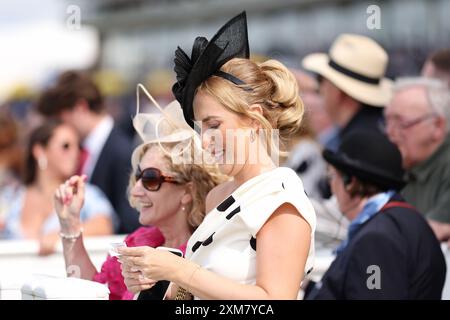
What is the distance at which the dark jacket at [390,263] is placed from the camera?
10.7 feet

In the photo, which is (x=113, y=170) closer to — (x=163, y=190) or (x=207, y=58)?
(x=163, y=190)

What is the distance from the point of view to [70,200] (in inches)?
115

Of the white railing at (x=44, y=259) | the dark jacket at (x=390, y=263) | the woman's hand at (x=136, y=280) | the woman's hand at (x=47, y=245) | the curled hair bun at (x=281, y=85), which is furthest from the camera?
the woman's hand at (x=47, y=245)

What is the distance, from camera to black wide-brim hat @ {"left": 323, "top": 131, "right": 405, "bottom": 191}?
3.57 meters

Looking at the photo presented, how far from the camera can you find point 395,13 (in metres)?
22.3

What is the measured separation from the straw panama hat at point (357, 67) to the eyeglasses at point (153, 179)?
2.66m

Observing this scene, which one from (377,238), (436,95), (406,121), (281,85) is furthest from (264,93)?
(436,95)

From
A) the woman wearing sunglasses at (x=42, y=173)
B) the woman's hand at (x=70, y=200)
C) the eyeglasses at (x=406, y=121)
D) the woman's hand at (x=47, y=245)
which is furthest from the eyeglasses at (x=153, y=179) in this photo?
the woman wearing sunglasses at (x=42, y=173)

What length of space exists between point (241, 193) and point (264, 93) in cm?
27

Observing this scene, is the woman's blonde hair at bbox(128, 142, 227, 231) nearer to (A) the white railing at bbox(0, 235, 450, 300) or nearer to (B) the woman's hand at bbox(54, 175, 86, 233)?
(B) the woman's hand at bbox(54, 175, 86, 233)

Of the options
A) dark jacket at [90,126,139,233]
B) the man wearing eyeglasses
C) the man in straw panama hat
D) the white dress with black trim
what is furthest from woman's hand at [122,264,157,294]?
dark jacket at [90,126,139,233]

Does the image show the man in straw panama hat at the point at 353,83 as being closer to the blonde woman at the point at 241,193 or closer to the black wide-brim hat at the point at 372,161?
the black wide-brim hat at the point at 372,161

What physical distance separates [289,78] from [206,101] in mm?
261
